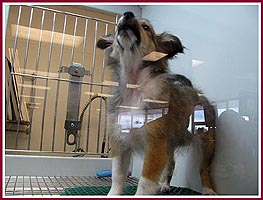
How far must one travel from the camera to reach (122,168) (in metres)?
0.91

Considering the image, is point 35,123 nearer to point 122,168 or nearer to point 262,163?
point 122,168

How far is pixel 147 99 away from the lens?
0.85m

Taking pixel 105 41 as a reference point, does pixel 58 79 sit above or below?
below

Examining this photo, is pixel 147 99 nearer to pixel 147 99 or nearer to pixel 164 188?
pixel 147 99

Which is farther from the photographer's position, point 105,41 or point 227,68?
point 105,41

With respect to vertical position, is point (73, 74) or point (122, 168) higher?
point (73, 74)

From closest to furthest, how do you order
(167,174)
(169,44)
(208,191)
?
(208,191), (167,174), (169,44)

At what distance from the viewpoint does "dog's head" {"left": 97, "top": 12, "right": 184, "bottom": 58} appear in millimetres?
895

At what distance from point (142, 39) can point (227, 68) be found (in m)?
0.27

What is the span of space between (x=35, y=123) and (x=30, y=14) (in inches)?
14.4

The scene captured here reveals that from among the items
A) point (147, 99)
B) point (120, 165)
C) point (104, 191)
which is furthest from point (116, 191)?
point (147, 99)

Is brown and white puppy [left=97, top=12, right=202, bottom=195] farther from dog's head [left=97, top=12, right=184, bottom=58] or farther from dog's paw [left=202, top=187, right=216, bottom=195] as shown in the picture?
dog's paw [left=202, top=187, right=216, bottom=195]

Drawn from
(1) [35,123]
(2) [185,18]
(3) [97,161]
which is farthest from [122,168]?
(2) [185,18]

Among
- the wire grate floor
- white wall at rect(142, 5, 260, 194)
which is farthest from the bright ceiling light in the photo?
the wire grate floor
